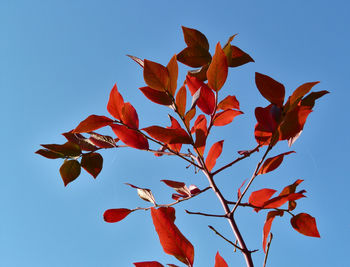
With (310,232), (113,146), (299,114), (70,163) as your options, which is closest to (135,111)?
(113,146)

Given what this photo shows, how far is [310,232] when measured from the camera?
2.14 feet

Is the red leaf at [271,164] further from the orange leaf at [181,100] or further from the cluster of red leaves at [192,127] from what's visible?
the orange leaf at [181,100]

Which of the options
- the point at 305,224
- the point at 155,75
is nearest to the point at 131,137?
the point at 155,75

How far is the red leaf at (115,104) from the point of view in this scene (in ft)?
2.24

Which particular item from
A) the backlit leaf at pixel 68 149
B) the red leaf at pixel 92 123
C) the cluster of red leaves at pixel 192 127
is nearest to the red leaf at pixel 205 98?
the cluster of red leaves at pixel 192 127

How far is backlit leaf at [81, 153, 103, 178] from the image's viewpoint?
2.50 ft

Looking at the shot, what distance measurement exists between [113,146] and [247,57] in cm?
38

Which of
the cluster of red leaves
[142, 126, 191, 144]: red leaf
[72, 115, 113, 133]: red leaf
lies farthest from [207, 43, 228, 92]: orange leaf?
[72, 115, 113, 133]: red leaf

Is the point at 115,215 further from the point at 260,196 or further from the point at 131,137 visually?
the point at 260,196

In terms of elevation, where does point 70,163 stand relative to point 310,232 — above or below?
above

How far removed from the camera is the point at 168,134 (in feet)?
2.02

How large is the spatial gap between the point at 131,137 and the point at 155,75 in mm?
162

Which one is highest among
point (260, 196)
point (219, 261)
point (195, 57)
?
point (195, 57)

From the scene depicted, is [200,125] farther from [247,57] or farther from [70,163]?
[70,163]
